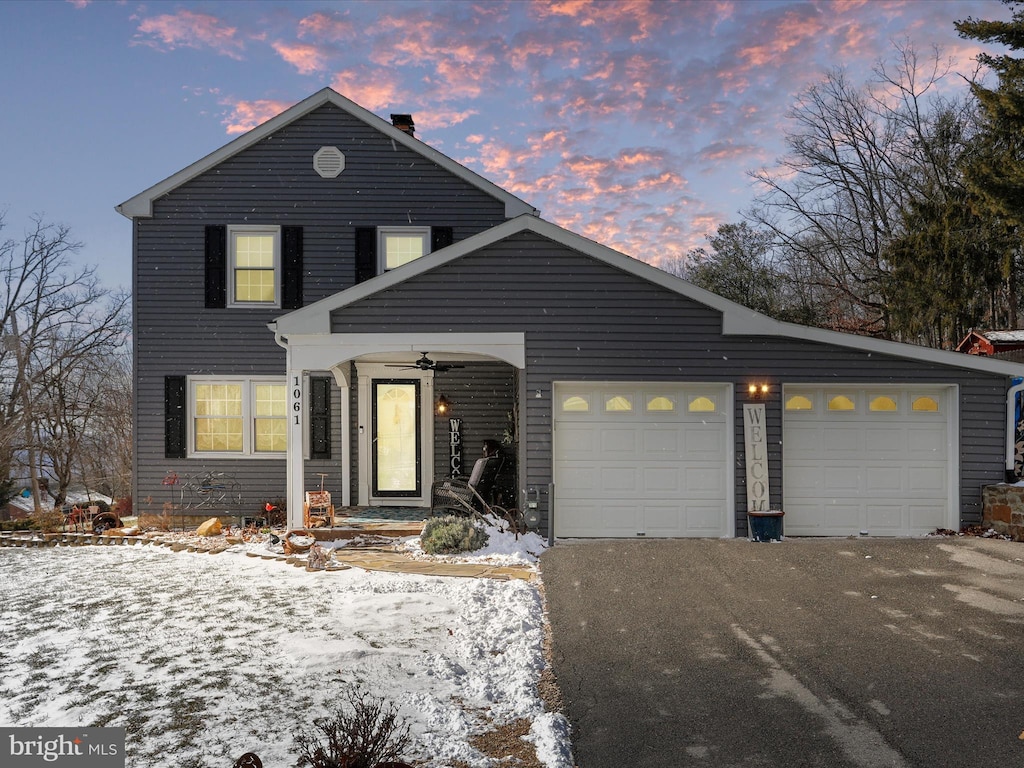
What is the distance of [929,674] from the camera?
5078 mm

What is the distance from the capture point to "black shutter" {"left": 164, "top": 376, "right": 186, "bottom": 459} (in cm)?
1316

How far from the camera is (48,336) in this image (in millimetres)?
26203

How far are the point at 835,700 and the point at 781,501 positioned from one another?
601 cm

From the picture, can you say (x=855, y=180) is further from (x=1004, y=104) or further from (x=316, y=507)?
(x=316, y=507)

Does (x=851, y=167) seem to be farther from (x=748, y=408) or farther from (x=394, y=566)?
(x=394, y=566)

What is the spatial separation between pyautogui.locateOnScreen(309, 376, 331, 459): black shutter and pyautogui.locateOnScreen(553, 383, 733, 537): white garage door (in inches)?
193

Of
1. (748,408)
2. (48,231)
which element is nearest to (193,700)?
(748,408)

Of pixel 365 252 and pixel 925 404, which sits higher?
pixel 365 252

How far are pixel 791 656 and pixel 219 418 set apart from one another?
1104cm

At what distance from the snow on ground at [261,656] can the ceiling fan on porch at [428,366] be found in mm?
4014

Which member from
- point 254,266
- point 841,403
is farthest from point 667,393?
point 254,266

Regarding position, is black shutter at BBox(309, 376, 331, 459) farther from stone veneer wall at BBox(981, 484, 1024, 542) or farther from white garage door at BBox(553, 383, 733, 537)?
stone veneer wall at BBox(981, 484, 1024, 542)

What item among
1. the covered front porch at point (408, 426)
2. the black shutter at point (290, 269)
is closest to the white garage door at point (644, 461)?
the covered front porch at point (408, 426)

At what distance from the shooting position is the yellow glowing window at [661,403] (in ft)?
34.5
